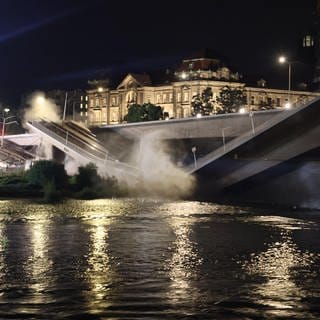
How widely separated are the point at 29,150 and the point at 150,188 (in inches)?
2247

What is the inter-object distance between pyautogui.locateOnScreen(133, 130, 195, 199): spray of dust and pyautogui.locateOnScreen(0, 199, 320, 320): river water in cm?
2389

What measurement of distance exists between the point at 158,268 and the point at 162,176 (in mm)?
43589

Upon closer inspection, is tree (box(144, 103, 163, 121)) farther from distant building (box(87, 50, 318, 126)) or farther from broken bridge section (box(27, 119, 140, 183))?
broken bridge section (box(27, 119, 140, 183))

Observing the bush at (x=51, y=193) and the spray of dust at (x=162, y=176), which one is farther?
the spray of dust at (x=162, y=176)

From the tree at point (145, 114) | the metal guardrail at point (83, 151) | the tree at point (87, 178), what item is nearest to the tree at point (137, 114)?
the tree at point (145, 114)

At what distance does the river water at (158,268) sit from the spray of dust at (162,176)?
941 inches

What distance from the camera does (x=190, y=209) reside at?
44062 millimetres

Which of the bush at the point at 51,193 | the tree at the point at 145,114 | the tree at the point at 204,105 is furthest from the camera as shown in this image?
the tree at the point at 204,105

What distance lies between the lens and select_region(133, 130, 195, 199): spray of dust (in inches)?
2349

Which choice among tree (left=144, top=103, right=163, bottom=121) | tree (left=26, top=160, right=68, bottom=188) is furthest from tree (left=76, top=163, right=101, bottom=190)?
tree (left=144, top=103, right=163, bottom=121)

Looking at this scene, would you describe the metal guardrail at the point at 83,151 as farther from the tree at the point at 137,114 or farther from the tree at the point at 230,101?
the tree at the point at 230,101

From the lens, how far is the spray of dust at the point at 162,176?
5966 cm

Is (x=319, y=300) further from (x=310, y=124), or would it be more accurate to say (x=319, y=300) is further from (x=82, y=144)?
(x=82, y=144)

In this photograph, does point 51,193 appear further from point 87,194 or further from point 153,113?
point 153,113
